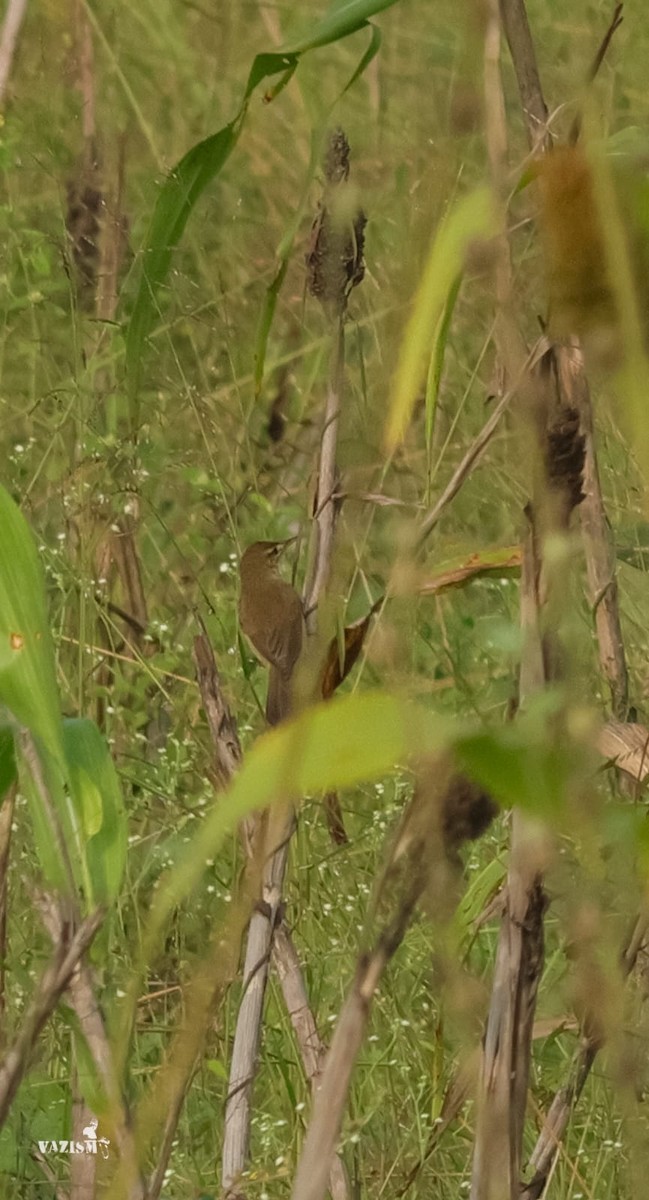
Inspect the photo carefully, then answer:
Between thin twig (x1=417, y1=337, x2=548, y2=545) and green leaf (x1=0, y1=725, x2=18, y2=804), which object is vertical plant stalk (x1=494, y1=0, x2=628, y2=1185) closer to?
thin twig (x1=417, y1=337, x2=548, y2=545)

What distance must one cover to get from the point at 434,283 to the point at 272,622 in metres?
0.35

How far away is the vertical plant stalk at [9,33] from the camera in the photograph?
1.60ft

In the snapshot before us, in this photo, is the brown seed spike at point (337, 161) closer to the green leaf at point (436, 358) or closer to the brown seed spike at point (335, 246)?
the brown seed spike at point (335, 246)

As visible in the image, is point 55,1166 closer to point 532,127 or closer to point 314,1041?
point 314,1041

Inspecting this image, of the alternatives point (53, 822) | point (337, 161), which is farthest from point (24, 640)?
point (337, 161)

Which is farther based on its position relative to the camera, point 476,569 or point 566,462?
point 476,569

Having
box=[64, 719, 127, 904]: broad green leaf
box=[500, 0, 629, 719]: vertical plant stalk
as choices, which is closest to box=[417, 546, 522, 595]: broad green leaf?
box=[500, 0, 629, 719]: vertical plant stalk

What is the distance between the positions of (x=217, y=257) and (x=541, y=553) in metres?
1.29

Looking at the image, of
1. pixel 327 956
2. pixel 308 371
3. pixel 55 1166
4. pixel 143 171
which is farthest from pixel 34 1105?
pixel 143 171

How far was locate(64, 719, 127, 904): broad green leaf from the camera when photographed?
1.24 feet

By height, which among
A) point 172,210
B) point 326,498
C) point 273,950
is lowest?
point 273,950

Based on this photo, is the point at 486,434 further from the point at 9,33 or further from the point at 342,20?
the point at 9,33

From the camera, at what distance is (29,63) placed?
5.31ft

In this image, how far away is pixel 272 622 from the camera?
665 millimetres
